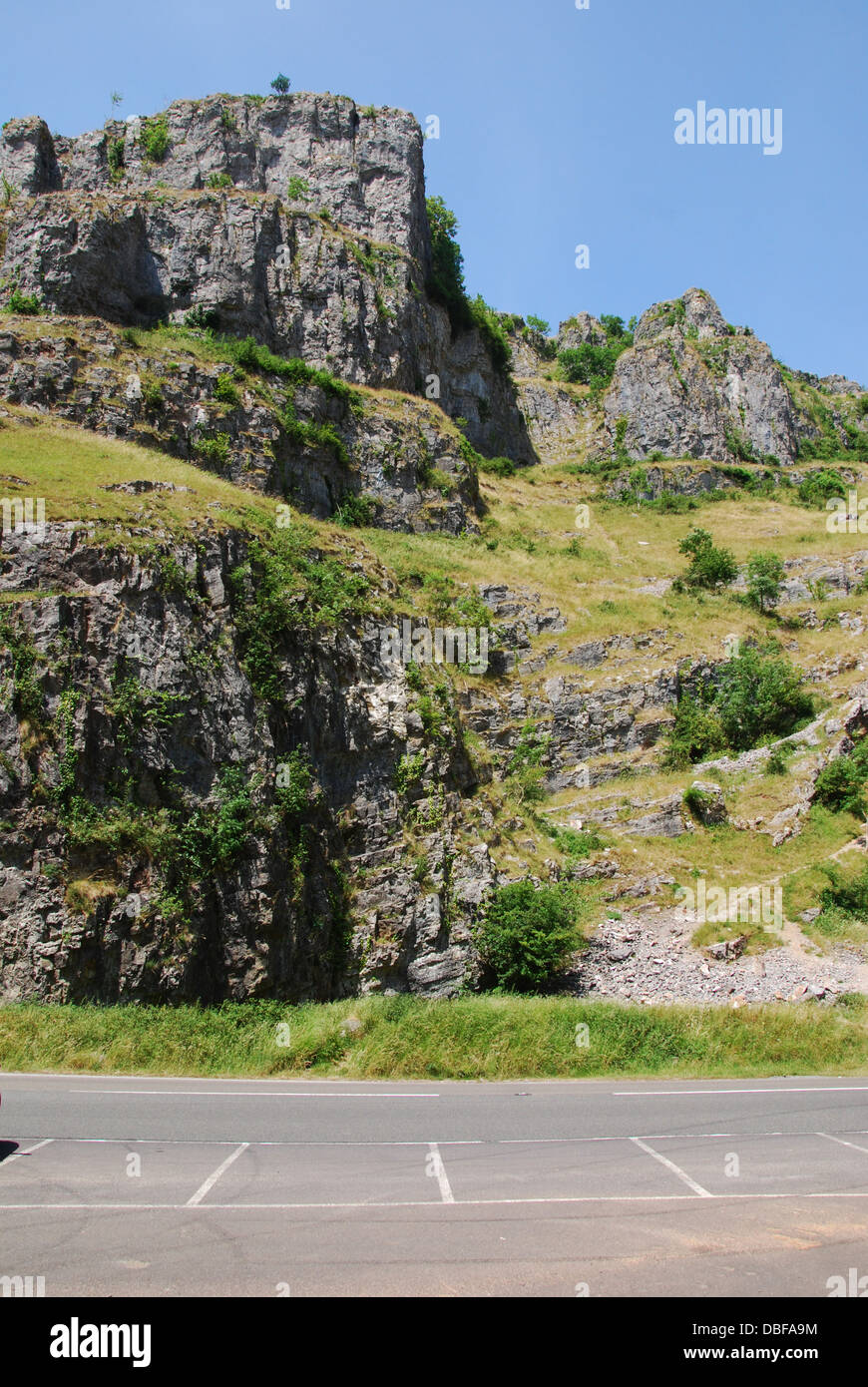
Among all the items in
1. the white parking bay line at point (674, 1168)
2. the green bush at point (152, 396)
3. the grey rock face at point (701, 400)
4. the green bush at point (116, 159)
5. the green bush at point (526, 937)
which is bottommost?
the green bush at point (526, 937)

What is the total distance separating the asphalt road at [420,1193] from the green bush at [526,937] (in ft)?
31.9

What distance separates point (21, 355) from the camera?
33281 mm

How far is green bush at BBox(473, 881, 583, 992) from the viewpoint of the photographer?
2130cm

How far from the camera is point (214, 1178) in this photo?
7184 millimetres

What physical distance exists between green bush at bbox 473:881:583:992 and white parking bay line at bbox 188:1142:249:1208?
A: 13847 mm

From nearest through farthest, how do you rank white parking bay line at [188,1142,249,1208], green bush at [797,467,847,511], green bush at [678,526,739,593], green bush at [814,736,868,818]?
white parking bay line at [188,1142,249,1208], green bush at [814,736,868,818], green bush at [678,526,739,593], green bush at [797,467,847,511]

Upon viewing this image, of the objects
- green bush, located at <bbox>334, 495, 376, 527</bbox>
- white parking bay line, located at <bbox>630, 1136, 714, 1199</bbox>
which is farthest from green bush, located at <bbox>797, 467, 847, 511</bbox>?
white parking bay line, located at <bbox>630, 1136, 714, 1199</bbox>

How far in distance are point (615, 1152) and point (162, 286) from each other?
48.2 m

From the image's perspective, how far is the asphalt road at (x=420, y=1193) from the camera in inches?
206

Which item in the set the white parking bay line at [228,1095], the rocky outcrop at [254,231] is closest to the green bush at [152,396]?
the rocky outcrop at [254,231]

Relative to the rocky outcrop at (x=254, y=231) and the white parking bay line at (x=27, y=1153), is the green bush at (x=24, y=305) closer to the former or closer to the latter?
the rocky outcrop at (x=254, y=231)

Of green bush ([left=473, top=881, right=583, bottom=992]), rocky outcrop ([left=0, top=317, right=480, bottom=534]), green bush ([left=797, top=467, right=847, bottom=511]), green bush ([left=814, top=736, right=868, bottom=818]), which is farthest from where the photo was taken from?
green bush ([left=797, top=467, right=847, bottom=511])

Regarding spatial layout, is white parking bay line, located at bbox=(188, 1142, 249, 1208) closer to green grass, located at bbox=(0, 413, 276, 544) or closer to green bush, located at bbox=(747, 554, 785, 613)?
green grass, located at bbox=(0, 413, 276, 544)

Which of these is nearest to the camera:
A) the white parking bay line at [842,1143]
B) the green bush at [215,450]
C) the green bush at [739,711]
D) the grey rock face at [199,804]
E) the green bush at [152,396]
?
the white parking bay line at [842,1143]
